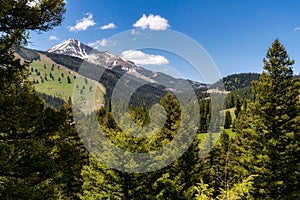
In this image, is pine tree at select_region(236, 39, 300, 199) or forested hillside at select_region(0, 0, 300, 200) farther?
pine tree at select_region(236, 39, 300, 199)

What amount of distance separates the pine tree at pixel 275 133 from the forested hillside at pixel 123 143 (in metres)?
0.07

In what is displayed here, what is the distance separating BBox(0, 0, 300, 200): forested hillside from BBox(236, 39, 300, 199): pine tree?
0.07 meters

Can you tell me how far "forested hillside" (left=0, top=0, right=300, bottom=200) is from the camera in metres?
8.56

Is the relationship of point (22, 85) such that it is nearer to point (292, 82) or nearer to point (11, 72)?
point (11, 72)

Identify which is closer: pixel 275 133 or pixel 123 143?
pixel 123 143

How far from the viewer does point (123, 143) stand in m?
15.9

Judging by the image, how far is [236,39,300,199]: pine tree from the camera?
20.7m

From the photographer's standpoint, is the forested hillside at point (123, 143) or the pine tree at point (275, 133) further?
Result: the pine tree at point (275, 133)

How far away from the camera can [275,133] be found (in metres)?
21.8

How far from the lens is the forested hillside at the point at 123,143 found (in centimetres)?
856

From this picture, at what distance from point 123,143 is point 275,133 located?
1248 cm

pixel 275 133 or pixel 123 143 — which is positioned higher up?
pixel 275 133

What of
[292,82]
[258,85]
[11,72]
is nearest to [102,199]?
[11,72]

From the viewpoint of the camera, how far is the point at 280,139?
69.4 ft
